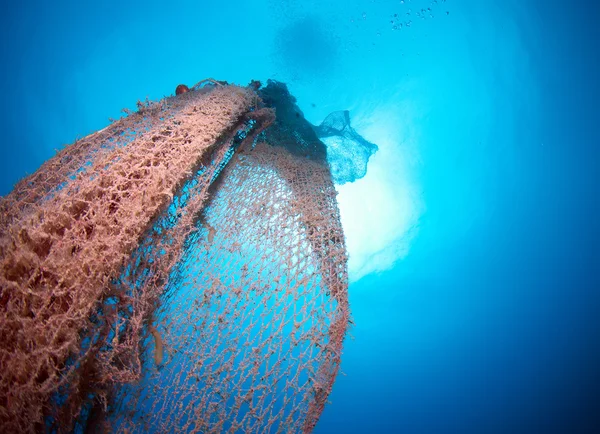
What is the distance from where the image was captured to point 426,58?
1820 cm

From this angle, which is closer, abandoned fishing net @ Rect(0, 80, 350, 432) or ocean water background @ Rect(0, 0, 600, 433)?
abandoned fishing net @ Rect(0, 80, 350, 432)

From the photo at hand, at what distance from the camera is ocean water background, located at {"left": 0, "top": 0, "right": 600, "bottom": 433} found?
720 inches

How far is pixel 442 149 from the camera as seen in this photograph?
69.7ft

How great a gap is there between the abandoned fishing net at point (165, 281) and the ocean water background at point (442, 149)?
346 inches

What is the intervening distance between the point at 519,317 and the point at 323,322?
1810 inches

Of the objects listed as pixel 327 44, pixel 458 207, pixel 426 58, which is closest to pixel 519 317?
pixel 458 207

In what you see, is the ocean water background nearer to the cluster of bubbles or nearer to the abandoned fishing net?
the cluster of bubbles

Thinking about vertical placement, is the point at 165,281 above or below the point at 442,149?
below

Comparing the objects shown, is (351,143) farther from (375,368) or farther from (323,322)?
(375,368)

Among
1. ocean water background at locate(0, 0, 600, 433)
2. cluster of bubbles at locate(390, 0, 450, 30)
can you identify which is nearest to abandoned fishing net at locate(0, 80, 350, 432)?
ocean water background at locate(0, 0, 600, 433)

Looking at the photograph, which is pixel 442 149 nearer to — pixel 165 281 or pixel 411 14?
pixel 411 14

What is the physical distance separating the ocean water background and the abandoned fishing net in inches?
Answer: 346

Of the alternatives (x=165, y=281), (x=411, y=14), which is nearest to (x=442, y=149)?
(x=411, y=14)

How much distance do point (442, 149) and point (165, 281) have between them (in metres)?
24.2
